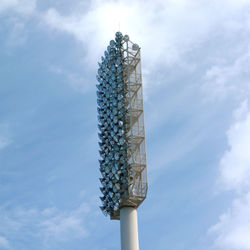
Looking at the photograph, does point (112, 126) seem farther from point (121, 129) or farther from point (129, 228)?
point (129, 228)

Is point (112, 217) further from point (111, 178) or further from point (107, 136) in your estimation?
point (107, 136)

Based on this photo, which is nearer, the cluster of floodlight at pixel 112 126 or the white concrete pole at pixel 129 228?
the white concrete pole at pixel 129 228

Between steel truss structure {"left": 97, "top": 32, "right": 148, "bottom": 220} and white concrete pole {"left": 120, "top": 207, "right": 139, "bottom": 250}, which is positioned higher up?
steel truss structure {"left": 97, "top": 32, "right": 148, "bottom": 220}

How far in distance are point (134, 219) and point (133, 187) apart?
2959 millimetres

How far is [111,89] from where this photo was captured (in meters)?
55.2

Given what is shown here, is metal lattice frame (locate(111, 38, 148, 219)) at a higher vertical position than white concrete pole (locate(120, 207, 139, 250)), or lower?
higher

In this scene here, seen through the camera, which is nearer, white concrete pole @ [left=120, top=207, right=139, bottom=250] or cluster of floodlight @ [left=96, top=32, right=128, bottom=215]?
white concrete pole @ [left=120, top=207, right=139, bottom=250]

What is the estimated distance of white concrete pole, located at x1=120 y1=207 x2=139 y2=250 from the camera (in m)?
48.0

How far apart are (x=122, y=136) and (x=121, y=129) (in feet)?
2.39

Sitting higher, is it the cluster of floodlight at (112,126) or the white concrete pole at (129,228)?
the cluster of floodlight at (112,126)

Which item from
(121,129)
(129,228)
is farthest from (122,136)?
(129,228)

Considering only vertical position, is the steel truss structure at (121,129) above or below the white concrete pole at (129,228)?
above

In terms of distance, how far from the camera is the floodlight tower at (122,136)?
162 ft

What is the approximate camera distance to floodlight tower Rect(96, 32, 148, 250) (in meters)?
49.5
